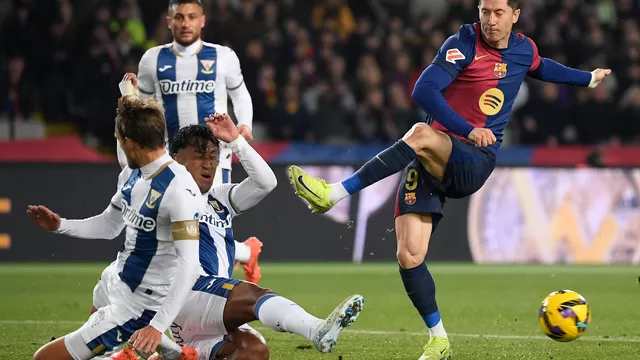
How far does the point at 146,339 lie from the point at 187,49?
339 cm

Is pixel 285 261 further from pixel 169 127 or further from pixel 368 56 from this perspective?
pixel 169 127

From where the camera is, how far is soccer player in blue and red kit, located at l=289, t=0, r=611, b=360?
586cm

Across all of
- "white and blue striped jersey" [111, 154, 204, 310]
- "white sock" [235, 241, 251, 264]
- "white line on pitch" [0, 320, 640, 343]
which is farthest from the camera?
"white sock" [235, 241, 251, 264]

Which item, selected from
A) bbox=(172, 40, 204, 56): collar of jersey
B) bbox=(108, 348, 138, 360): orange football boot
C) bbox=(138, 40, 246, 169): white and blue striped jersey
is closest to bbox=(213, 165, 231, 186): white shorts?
bbox=(138, 40, 246, 169): white and blue striped jersey

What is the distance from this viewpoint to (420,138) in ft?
19.2

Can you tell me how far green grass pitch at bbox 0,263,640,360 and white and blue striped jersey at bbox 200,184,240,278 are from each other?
83cm

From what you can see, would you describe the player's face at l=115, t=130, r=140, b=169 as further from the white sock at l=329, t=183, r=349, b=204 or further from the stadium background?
the stadium background

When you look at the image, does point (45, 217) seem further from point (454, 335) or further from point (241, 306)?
point (454, 335)

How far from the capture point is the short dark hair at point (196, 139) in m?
5.38

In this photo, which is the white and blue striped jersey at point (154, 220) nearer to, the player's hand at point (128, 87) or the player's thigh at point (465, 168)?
the player's hand at point (128, 87)

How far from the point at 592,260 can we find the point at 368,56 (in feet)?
14.4

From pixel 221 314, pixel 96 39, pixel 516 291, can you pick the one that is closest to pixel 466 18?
pixel 96 39

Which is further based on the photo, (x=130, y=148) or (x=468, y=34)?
(x=468, y=34)

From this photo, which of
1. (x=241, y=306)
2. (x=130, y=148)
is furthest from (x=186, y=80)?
(x=241, y=306)
